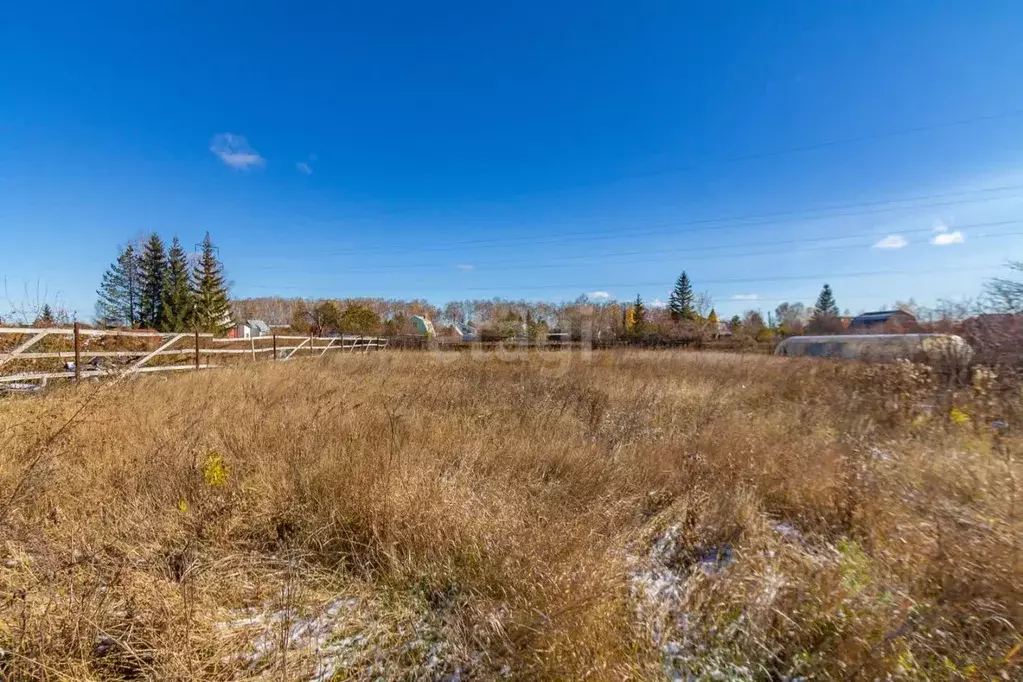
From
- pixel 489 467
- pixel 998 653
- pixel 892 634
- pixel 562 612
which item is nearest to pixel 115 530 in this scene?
pixel 489 467

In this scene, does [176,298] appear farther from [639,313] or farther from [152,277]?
[639,313]

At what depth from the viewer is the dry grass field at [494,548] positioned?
1668 mm

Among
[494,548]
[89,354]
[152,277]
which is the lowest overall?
[494,548]

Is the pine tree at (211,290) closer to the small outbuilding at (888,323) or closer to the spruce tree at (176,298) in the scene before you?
the spruce tree at (176,298)

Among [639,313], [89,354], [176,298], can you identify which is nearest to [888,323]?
[639,313]

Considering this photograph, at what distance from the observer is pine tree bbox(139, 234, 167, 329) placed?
31656 millimetres

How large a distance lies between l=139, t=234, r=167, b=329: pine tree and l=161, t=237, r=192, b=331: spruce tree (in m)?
0.52

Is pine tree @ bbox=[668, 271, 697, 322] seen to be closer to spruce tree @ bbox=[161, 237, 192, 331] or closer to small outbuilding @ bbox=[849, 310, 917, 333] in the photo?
small outbuilding @ bbox=[849, 310, 917, 333]

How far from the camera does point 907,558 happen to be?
2.23 meters

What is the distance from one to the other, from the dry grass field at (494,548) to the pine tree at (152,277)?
36.1m

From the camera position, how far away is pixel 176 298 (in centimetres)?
2959

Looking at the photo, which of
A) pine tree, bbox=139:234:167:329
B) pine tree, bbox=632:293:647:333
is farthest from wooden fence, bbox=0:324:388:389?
pine tree, bbox=632:293:647:333

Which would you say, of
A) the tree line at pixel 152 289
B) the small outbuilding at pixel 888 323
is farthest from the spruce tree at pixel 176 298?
the small outbuilding at pixel 888 323

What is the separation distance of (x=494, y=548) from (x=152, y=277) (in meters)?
41.7
